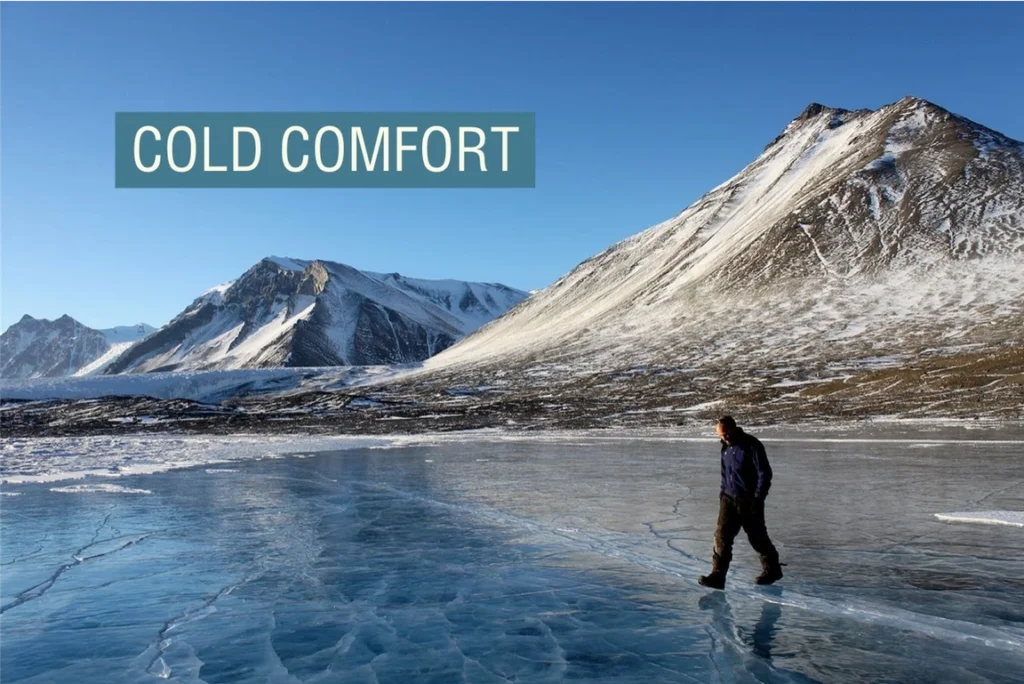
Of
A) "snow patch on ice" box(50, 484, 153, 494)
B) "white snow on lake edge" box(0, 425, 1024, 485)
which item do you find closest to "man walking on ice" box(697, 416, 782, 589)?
"snow patch on ice" box(50, 484, 153, 494)

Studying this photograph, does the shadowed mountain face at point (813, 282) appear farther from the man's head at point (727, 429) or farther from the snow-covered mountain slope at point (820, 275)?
the man's head at point (727, 429)

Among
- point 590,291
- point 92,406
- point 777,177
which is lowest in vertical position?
point 92,406

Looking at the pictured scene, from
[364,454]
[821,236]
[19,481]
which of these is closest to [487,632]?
[19,481]

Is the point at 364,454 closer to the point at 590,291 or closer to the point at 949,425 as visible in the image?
the point at 949,425

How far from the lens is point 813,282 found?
12488 centimetres

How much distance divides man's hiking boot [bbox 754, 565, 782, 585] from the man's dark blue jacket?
102cm

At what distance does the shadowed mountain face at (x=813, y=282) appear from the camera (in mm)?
90250

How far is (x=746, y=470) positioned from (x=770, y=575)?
1.48 meters

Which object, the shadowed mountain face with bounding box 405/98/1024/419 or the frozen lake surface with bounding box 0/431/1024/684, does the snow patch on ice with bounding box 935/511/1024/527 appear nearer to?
the frozen lake surface with bounding box 0/431/1024/684

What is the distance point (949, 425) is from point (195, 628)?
42.3 meters

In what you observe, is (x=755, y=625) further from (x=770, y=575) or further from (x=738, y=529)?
(x=770, y=575)

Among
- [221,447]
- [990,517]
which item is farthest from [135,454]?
[990,517]

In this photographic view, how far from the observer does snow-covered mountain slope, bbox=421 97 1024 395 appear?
96500mm

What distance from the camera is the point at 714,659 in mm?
8055
